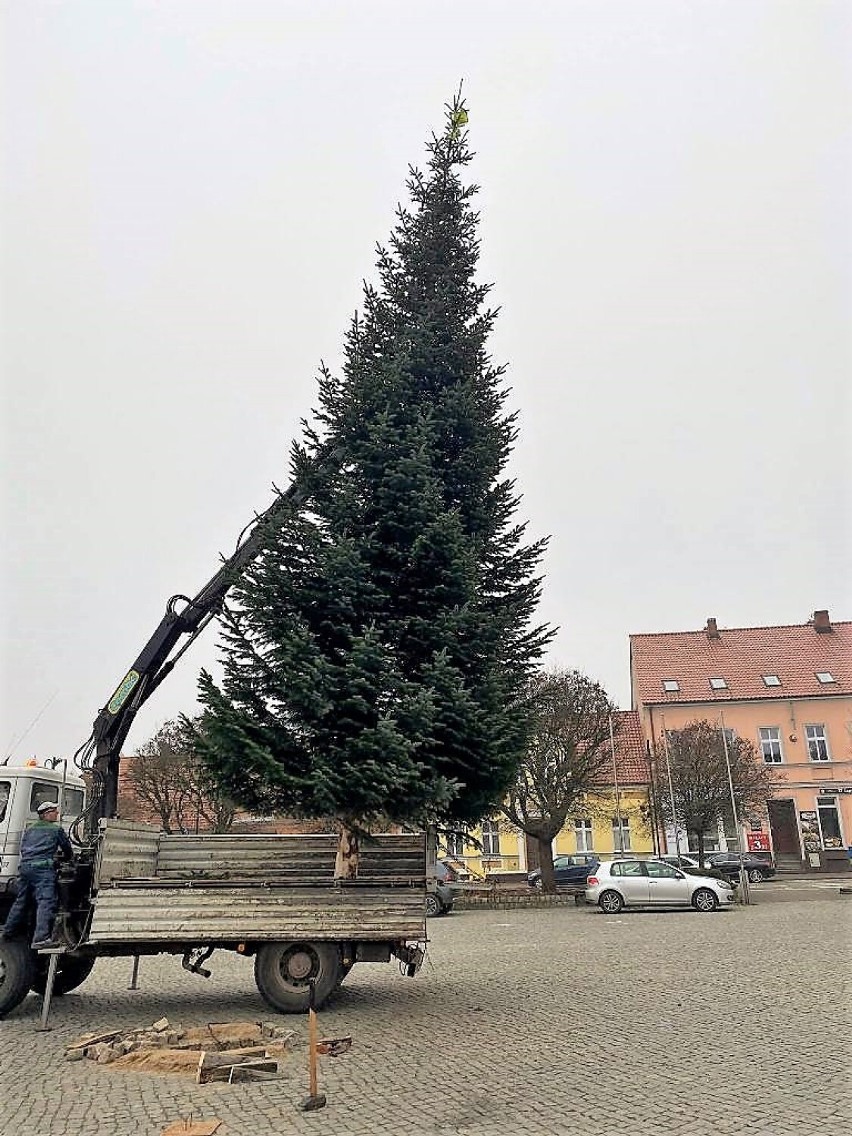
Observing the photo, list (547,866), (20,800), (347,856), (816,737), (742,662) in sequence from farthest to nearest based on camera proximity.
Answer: (742,662)
(816,737)
(547,866)
(20,800)
(347,856)

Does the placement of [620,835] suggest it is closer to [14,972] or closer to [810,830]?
[810,830]

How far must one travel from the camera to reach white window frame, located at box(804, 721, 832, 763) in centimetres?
4275

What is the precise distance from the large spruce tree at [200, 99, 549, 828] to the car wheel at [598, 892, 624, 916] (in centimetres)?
1453

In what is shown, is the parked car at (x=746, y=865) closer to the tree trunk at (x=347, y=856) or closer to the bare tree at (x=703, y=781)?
the bare tree at (x=703, y=781)

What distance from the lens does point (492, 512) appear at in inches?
478

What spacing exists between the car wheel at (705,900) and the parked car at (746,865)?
11.5 meters

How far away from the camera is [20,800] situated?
11.0m

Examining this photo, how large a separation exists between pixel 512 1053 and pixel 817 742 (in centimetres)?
4001

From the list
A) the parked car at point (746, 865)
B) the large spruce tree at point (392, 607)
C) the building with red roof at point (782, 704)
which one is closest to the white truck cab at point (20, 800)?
the large spruce tree at point (392, 607)

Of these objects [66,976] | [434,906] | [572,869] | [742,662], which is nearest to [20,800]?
[66,976]

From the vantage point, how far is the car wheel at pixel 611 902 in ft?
78.2

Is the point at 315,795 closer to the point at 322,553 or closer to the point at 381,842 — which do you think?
the point at 381,842

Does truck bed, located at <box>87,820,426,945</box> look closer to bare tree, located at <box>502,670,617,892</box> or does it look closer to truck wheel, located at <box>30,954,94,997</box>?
truck wheel, located at <box>30,954,94,997</box>

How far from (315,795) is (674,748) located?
83.5 feet
